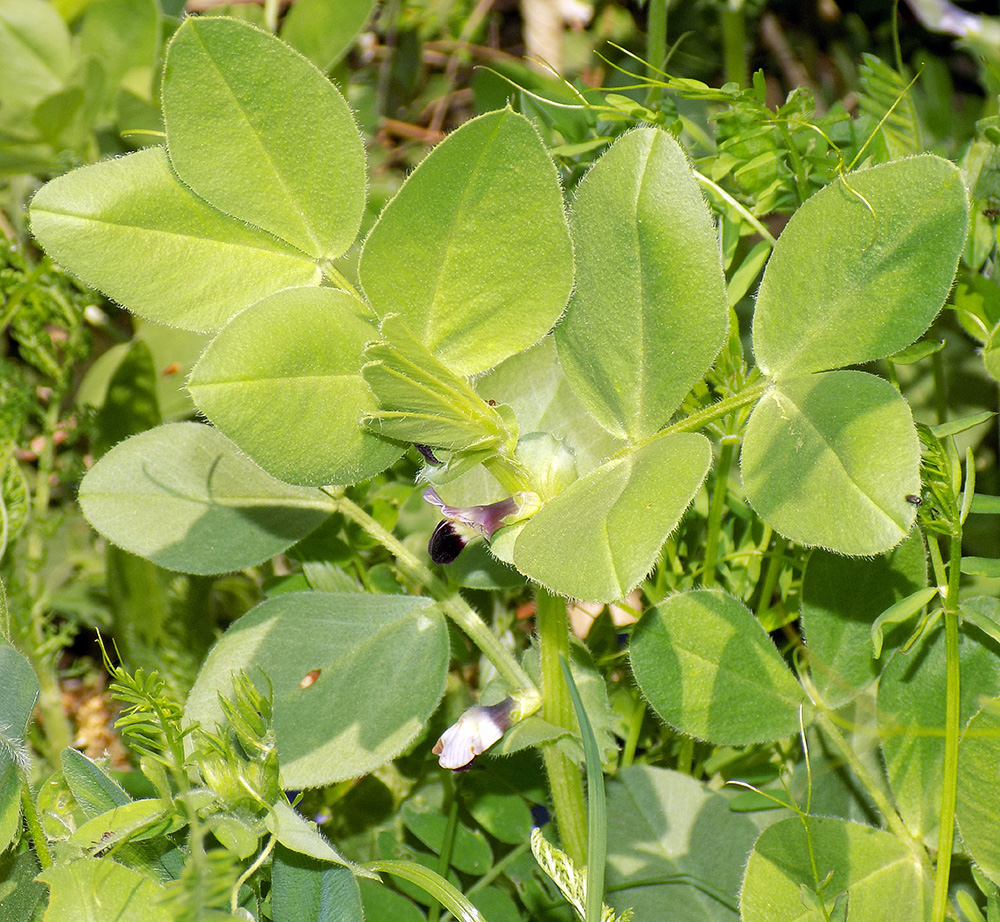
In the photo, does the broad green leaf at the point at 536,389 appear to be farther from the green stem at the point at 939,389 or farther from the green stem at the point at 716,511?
the green stem at the point at 939,389

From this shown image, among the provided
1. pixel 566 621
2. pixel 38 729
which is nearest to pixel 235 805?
pixel 566 621

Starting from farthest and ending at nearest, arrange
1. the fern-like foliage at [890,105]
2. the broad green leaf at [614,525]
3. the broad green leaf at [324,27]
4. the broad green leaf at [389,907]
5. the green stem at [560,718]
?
the broad green leaf at [324,27] → the fern-like foliage at [890,105] → the broad green leaf at [389,907] → the green stem at [560,718] → the broad green leaf at [614,525]

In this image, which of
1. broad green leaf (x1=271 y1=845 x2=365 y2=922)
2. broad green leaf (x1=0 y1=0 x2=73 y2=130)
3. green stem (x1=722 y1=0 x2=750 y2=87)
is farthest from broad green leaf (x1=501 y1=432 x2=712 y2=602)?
broad green leaf (x1=0 y1=0 x2=73 y2=130)

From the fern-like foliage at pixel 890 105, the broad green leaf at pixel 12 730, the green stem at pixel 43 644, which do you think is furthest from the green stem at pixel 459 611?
the fern-like foliage at pixel 890 105

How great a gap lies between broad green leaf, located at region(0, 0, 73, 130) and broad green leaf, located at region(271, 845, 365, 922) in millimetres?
1287

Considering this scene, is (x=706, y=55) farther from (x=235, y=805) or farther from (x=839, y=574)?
(x=235, y=805)

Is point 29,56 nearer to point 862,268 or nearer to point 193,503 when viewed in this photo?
point 193,503

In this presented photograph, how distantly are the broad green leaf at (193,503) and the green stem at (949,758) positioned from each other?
0.56 metres

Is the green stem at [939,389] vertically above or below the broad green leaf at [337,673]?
above

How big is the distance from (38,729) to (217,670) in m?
0.59

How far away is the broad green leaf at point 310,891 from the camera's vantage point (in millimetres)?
780

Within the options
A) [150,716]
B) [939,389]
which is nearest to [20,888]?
[150,716]

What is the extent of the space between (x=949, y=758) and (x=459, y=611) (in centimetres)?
42

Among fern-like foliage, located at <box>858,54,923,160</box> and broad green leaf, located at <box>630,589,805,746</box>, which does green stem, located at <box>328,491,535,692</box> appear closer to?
broad green leaf, located at <box>630,589,805,746</box>
